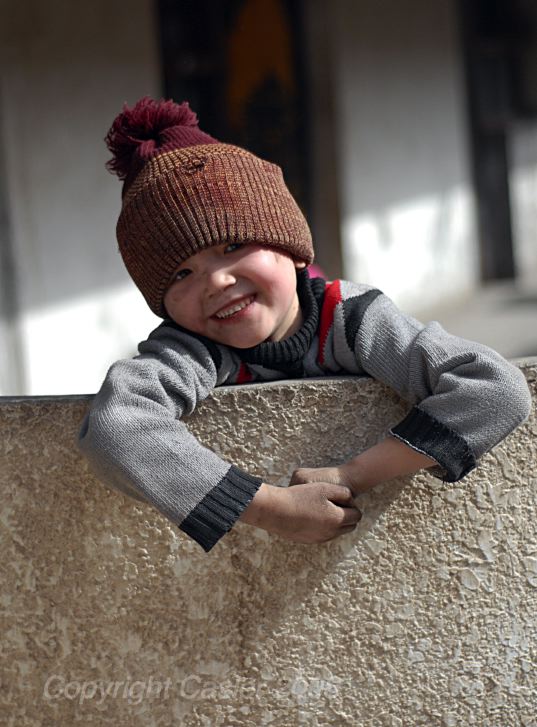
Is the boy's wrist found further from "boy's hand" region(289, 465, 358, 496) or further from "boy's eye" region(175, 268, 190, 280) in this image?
"boy's eye" region(175, 268, 190, 280)

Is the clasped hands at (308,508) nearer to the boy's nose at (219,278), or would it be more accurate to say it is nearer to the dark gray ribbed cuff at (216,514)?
the dark gray ribbed cuff at (216,514)

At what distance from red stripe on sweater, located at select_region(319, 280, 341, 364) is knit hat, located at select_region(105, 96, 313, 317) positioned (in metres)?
0.08

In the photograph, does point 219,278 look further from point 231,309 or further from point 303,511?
point 303,511

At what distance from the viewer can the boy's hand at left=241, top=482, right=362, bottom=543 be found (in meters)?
1.67

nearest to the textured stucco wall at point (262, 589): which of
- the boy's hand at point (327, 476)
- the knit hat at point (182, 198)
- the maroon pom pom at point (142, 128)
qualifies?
the boy's hand at point (327, 476)

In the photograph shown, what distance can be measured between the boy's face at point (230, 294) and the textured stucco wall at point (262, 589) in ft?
0.44

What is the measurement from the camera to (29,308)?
4.69 m

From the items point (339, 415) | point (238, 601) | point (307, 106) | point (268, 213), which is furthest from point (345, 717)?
point (307, 106)

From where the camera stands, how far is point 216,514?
64.2 inches

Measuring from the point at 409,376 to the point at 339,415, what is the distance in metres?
0.13

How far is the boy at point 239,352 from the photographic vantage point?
166 centimetres

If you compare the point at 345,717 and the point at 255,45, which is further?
the point at 255,45

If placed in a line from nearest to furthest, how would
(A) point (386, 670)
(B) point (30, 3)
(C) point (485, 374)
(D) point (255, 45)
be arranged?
(C) point (485, 374) → (A) point (386, 670) → (B) point (30, 3) → (D) point (255, 45)

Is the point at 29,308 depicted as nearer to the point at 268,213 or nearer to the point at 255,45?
the point at 255,45
